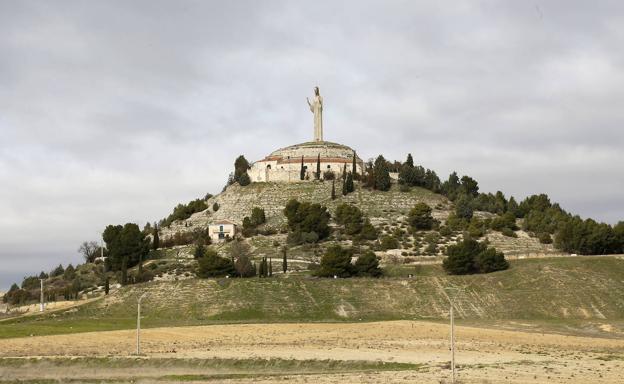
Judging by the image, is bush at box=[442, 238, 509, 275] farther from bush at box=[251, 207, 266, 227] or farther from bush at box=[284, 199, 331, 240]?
bush at box=[251, 207, 266, 227]

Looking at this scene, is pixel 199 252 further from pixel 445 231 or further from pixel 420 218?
pixel 445 231

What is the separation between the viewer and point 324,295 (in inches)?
3482

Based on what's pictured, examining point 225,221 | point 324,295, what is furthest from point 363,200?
point 324,295

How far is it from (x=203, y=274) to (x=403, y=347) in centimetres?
4536

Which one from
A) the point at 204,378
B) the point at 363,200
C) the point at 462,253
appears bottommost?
the point at 204,378

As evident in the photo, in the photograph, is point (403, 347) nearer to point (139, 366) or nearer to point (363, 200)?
point (139, 366)

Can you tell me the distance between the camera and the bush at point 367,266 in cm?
9838

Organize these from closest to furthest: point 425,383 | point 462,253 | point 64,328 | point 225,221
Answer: point 425,383 < point 64,328 < point 462,253 < point 225,221

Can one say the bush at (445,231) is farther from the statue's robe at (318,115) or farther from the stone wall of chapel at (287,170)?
the statue's robe at (318,115)

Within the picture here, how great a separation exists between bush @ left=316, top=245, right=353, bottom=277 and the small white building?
30.8 metres

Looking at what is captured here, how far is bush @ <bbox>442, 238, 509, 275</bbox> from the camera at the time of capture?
319 feet

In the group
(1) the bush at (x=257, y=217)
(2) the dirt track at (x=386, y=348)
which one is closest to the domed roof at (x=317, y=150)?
(1) the bush at (x=257, y=217)

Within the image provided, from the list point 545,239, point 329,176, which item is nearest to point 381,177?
point 329,176

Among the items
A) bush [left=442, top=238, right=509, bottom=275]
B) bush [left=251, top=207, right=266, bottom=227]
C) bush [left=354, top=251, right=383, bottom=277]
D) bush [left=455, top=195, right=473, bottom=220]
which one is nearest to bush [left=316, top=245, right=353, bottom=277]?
bush [left=354, top=251, right=383, bottom=277]
